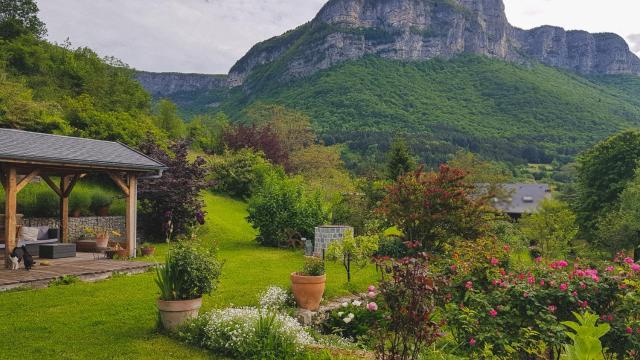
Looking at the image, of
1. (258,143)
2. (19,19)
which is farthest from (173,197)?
(19,19)

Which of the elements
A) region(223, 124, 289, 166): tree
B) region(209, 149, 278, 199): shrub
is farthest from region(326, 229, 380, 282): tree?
region(223, 124, 289, 166): tree

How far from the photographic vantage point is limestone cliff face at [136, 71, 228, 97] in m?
114

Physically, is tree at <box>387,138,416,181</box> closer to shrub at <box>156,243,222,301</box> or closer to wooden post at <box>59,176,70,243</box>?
wooden post at <box>59,176,70,243</box>

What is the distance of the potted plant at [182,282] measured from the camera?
5.76 metres

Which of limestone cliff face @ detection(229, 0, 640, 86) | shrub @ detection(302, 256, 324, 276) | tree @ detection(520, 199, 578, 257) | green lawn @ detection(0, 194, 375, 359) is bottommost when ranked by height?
tree @ detection(520, 199, 578, 257)

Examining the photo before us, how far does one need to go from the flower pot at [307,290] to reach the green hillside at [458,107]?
151ft

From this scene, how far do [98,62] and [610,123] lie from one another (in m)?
62.2

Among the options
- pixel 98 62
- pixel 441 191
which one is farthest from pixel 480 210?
pixel 98 62

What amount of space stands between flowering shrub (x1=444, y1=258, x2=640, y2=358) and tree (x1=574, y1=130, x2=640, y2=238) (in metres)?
25.6

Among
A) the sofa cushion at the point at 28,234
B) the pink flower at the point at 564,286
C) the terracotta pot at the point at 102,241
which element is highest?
the pink flower at the point at 564,286

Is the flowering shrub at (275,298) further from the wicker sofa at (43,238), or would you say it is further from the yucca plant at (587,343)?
the wicker sofa at (43,238)

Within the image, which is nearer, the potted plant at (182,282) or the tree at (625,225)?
the potted plant at (182,282)

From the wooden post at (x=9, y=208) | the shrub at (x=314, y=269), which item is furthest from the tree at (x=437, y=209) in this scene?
the wooden post at (x=9, y=208)

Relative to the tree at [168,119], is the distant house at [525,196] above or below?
below
